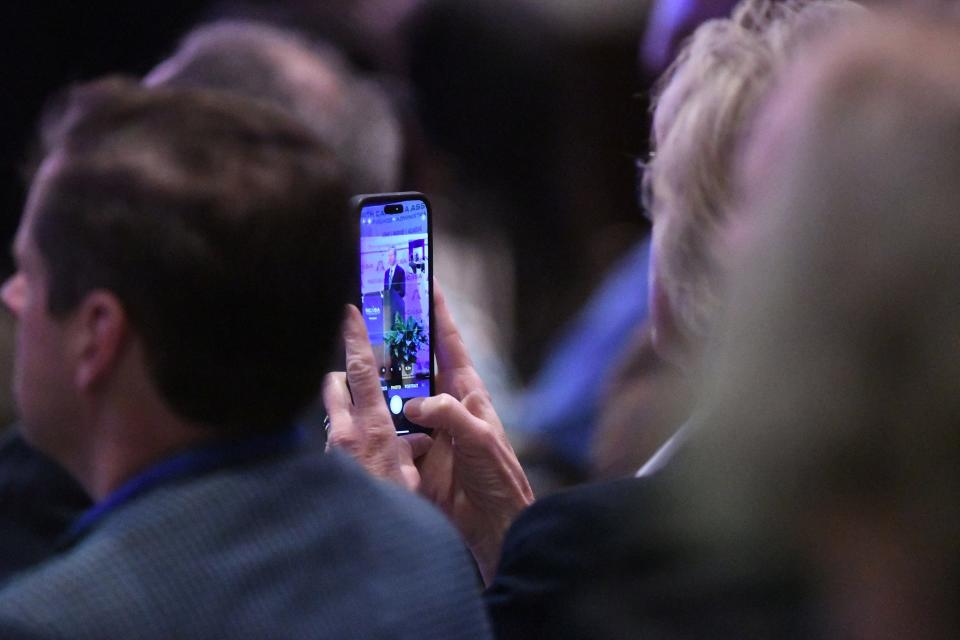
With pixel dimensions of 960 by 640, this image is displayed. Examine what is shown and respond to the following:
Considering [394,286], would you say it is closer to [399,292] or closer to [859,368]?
[399,292]

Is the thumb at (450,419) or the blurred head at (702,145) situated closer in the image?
the blurred head at (702,145)

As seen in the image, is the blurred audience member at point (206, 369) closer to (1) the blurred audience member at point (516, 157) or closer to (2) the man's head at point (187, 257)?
(2) the man's head at point (187, 257)

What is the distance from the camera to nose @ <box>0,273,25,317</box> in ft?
3.94

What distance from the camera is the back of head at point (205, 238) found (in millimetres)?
1066

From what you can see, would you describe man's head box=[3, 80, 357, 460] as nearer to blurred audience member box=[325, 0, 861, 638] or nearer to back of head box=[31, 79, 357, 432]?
back of head box=[31, 79, 357, 432]

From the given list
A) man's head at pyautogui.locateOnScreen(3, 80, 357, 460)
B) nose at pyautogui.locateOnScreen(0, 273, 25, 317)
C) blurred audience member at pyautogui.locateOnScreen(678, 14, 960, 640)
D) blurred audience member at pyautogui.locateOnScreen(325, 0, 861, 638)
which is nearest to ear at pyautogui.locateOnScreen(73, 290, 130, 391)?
man's head at pyautogui.locateOnScreen(3, 80, 357, 460)

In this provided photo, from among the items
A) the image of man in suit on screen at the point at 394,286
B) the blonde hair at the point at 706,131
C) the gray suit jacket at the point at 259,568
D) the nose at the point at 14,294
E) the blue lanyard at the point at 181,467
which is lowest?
the gray suit jacket at the point at 259,568

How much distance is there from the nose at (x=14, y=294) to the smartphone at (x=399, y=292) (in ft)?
1.69

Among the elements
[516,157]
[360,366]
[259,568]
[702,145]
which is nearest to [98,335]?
[259,568]

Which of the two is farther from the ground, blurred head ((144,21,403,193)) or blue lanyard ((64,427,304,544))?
blurred head ((144,21,403,193))

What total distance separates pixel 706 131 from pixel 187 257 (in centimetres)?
Result: 73

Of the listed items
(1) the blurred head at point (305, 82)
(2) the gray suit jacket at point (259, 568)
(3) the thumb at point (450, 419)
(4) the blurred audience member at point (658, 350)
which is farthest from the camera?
(1) the blurred head at point (305, 82)

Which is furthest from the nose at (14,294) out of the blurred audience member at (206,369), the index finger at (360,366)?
the index finger at (360,366)

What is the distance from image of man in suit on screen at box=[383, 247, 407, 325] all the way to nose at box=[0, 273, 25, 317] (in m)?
0.55
